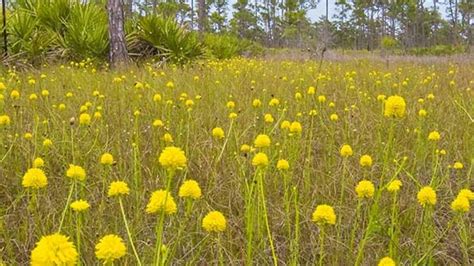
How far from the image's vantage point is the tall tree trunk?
701 centimetres

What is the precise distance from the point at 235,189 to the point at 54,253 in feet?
4.19

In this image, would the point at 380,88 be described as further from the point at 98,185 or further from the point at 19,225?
the point at 19,225

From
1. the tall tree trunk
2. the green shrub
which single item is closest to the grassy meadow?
the tall tree trunk

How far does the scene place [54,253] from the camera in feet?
2.56

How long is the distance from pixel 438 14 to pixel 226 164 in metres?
44.0

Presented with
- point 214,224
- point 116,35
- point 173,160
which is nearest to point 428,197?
point 214,224

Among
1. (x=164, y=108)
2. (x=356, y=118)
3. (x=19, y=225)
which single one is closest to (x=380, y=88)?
(x=356, y=118)

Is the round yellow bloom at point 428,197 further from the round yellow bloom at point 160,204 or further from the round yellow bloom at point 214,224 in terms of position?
the round yellow bloom at point 160,204

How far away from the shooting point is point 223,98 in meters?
3.92

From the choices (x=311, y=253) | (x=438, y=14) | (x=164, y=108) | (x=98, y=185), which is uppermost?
(x=438, y=14)

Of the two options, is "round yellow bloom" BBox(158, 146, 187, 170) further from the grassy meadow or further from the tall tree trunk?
the tall tree trunk

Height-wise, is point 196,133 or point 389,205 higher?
point 196,133

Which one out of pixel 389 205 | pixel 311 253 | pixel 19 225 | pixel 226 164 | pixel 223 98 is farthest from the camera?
pixel 223 98

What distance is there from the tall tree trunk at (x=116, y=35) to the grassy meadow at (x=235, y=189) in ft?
11.8
